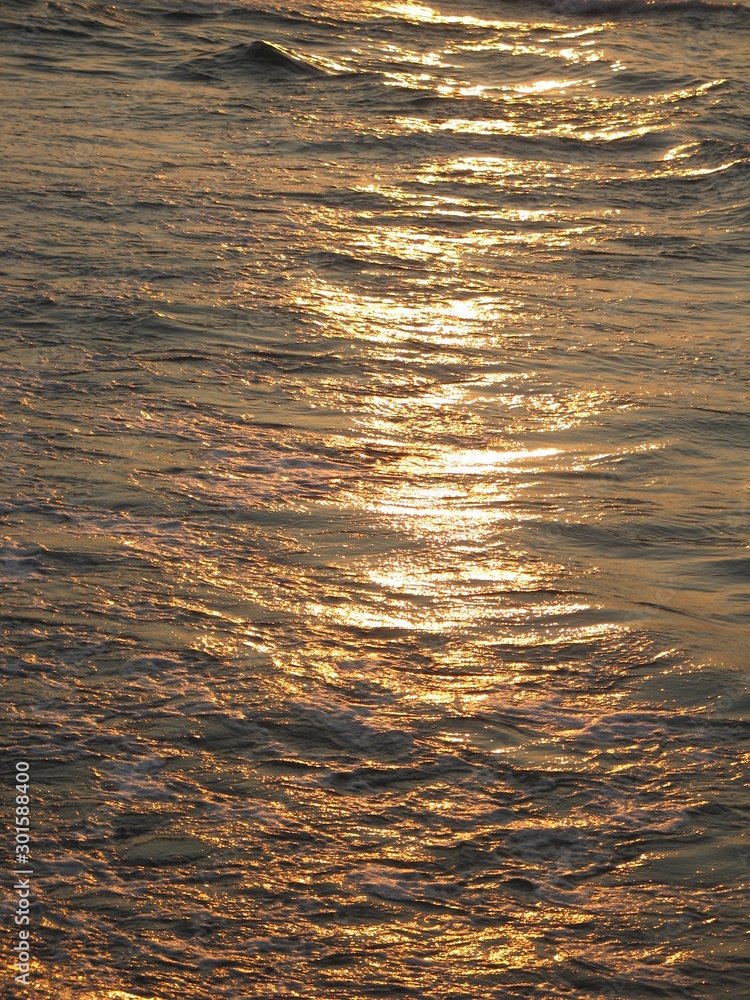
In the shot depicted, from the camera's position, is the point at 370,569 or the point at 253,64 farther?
the point at 253,64

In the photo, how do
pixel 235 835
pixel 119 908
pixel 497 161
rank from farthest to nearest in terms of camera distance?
pixel 497 161
pixel 235 835
pixel 119 908

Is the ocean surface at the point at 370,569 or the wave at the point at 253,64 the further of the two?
the wave at the point at 253,64

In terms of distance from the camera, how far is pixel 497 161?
8.70 m

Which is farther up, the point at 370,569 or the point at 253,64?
the point at 253,64

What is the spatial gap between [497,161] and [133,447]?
477cm

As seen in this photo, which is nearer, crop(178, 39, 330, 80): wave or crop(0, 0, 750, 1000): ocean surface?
crop(0, 0, 750, 1000): ocean surface

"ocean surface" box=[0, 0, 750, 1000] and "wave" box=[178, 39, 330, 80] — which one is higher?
"wave" box=[178, 39, 330, 80]

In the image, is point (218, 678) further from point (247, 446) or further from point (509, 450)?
point (509, 450)

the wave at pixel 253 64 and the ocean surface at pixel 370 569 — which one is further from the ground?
the wave at pixel 253 64

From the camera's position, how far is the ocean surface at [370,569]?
2.94m

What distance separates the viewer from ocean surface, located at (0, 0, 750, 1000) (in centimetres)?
294

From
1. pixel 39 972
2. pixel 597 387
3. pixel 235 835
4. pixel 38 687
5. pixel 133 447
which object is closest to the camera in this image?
pixel 39 972

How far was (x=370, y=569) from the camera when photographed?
418 centimetres

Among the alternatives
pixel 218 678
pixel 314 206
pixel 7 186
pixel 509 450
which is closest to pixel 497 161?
pixel 314 206
